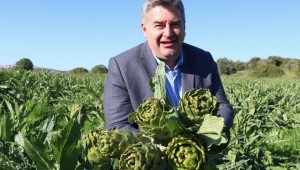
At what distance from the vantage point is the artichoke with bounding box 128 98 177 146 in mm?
815

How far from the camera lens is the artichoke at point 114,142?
81 cm

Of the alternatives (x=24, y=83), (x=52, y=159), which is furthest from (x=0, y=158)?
(x=24, y=83)

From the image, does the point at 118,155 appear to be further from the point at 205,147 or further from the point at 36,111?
the point at 36,111

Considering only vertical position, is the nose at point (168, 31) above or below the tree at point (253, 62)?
below

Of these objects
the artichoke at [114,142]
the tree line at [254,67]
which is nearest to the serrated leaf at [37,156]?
the artichoke at [114,142]

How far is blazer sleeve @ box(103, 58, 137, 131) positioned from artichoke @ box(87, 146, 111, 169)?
99 cm

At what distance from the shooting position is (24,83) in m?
9.66

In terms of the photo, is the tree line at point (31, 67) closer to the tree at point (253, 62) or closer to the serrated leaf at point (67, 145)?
the tree at point (253, 62)

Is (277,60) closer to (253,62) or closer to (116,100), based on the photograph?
(253,62)

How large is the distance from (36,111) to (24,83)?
7.85 m

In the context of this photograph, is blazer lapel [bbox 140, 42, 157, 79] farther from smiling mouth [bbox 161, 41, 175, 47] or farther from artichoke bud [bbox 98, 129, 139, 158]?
artichoke bud [bbox 98, 129, 139, 158]

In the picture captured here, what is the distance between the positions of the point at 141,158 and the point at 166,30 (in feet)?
3.71

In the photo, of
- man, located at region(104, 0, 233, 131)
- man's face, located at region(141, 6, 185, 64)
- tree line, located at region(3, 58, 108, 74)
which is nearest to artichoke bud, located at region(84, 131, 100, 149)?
man, located at region(104, 0, 233, 131)

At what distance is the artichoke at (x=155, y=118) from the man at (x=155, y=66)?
0.89m
